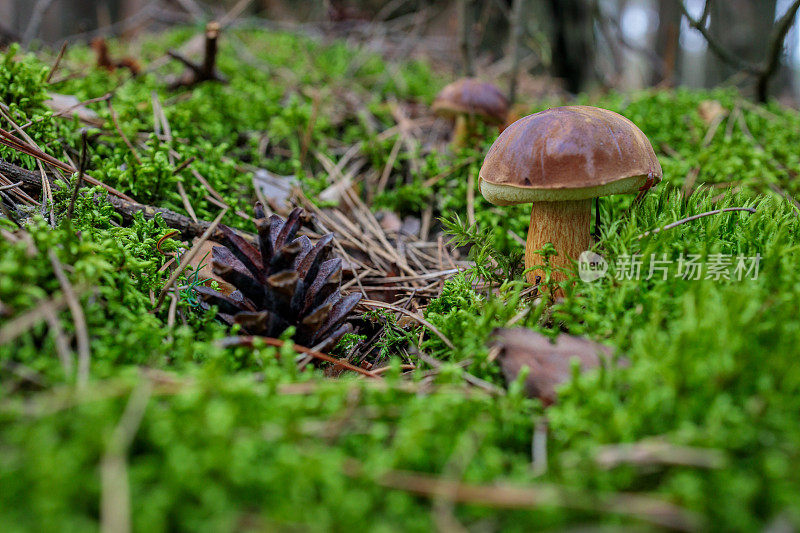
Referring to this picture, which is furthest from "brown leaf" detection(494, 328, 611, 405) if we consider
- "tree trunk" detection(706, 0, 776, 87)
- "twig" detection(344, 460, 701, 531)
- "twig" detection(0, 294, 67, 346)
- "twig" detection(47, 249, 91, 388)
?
"tree trunk" detection(706, 0, 776, 87)

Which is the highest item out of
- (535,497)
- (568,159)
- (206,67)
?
(206,67)

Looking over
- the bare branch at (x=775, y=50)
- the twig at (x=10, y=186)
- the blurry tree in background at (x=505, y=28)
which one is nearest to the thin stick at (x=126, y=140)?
the twig at (x=10, y=186)

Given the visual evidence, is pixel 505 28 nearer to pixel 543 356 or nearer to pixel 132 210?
pixel 132 210

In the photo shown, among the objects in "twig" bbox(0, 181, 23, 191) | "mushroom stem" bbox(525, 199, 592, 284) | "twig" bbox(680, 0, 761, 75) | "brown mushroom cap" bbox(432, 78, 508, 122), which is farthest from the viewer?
"brown mushroom cap" bbox(432, 78, 508, 122)

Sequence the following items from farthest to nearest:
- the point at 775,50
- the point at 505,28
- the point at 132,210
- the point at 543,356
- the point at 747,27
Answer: the point at 747,27
the point at 505,28
the point at 775,50
the point at 132,210
the point at 543,356

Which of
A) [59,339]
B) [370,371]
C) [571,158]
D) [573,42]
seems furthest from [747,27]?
[59,339]

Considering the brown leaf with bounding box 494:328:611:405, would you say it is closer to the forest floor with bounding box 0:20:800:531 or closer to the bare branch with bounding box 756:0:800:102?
the forest floor with bounding box 0:20:800:531

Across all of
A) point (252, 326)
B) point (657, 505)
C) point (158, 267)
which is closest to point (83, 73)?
point (158, 267)

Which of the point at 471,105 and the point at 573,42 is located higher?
the point at 573,42
